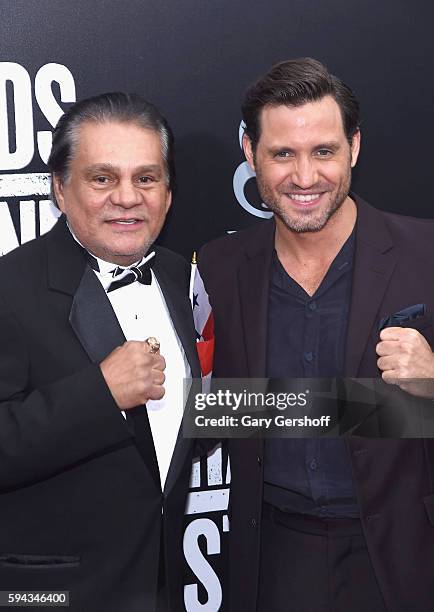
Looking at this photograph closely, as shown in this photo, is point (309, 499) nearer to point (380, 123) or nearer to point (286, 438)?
point (286, 438)

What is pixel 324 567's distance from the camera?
2.34 meters

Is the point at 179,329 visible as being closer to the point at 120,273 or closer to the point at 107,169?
the point at 120,273

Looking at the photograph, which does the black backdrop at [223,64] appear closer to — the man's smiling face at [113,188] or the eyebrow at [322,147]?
the eyebrow at [322,147]

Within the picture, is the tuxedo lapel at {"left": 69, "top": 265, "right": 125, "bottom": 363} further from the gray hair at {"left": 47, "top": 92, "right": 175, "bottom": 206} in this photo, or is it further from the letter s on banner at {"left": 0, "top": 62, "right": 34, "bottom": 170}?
the letter s on banner at {"left": 0, "top": 62, "right": 34, "bottom": 170}

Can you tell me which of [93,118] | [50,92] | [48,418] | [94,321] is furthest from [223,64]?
[48,418]

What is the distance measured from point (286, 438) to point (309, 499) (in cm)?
18

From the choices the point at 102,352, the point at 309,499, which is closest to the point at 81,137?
the point at 102,352

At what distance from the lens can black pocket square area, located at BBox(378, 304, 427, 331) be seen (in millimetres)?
2164

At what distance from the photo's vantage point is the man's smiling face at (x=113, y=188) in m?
2.13

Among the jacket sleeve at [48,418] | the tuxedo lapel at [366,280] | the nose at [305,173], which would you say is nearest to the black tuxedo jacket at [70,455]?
the jacket sleeve at [48,418]

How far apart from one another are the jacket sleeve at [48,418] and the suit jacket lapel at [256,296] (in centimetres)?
58

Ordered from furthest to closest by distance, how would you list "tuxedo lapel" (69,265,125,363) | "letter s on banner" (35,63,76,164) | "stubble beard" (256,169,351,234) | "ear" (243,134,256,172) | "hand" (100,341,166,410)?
"letter s on banner" (35,63,76,164) < "ear" (243,134,256,172) < "stubble beard" (256,169,351,234) < "tuxedo lapel" (69,265,125,363) < "hand" (100,341,166,410)

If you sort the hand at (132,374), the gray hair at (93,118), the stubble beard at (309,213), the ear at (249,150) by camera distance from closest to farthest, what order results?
1. the hand at (132,374)
2. the gray hair at (93,118)
3. the stubble beard at (309,213)
4. the ear at (249,150)

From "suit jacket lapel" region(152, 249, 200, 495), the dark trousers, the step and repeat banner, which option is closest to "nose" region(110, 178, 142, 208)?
"suit jacket lapel" region(152, 249, 200, 495)
